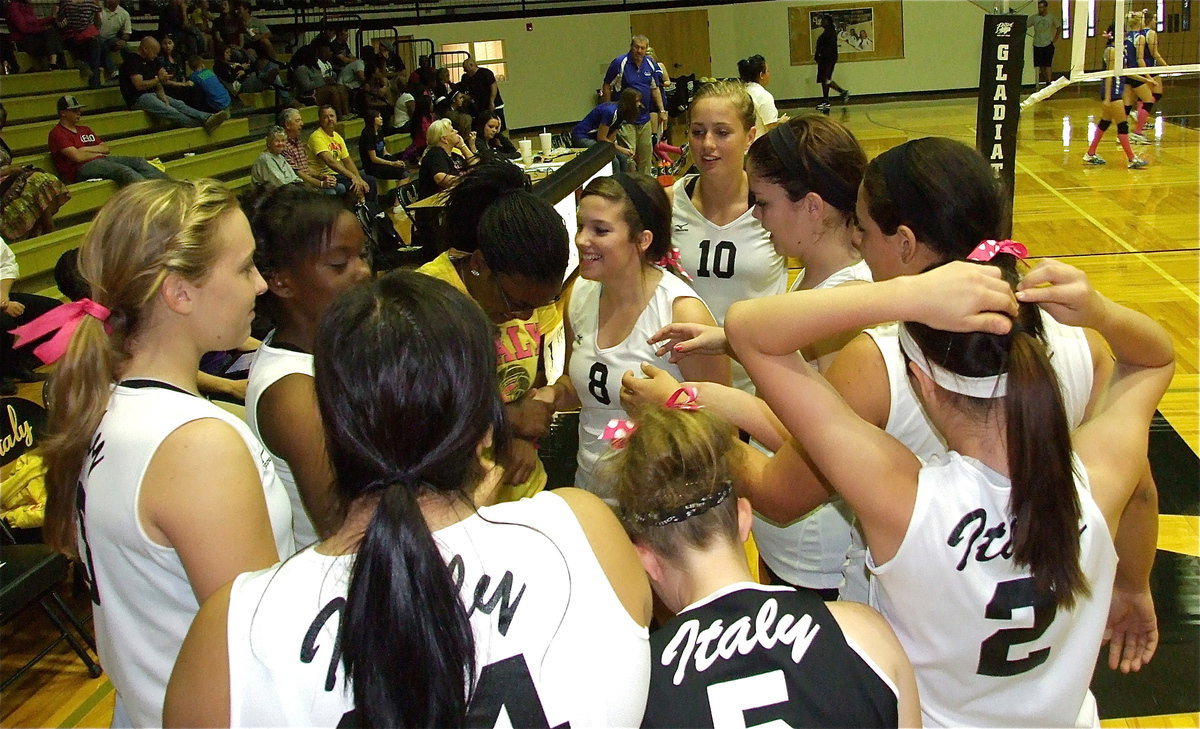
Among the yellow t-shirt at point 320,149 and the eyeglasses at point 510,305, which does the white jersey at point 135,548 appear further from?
the yellow t-shirt at point 320,149

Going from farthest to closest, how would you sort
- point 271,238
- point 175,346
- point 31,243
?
1. point 31,243
2. point 271,238
3. point 175,346

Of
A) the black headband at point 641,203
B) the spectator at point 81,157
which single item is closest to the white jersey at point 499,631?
the black headband at point 641,203

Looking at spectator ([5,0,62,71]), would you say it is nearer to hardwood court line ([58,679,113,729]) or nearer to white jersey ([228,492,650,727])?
hardwood court line ([58,679,113,729])

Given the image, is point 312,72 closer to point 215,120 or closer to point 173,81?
point 173,81

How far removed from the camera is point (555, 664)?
1087 mm

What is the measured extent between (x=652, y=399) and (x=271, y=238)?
891 mm

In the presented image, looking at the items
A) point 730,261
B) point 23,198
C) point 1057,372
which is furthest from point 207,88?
point 1057,372

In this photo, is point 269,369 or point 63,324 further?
point 269,369

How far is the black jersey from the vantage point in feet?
4.04

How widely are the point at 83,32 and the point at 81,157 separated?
338cm

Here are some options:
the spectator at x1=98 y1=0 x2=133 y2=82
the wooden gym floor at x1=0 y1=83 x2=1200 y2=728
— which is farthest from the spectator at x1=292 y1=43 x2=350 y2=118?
the wooden gym floor at x1=0 y1=83 x2=1200 y2=728

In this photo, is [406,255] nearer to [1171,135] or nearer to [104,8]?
[104,8]

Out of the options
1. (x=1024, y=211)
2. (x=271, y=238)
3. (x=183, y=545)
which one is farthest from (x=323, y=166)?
(x=183, y=545)

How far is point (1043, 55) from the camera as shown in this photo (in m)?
19.0
